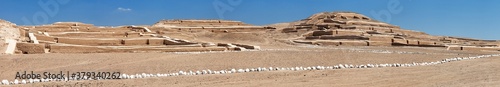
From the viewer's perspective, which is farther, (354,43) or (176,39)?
(354,43)

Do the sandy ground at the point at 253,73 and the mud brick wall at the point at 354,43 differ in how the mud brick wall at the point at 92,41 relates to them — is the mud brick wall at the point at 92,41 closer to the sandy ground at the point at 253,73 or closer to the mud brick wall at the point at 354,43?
the sandy ground at the point at 253,73

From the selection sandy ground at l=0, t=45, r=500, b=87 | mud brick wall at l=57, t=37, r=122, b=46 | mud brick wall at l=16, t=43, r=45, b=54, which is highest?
mud brick wall at l=57, t=37, r=122, b=46


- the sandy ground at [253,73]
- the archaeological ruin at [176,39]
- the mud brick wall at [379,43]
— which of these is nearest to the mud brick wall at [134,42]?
the archaeological ruin at [176,39]

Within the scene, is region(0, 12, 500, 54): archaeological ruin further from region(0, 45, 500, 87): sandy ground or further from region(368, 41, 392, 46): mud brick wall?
region(0, 45, 500, 87): sandy ground

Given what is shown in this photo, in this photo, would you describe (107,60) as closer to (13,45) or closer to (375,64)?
(13,45)

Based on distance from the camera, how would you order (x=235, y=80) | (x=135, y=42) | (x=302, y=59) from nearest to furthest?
(x=235, y=80), (x=302, y=59), (x=135, y=42)

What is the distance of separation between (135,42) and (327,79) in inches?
721

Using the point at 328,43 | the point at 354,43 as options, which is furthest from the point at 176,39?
Answer: the point at 354,43

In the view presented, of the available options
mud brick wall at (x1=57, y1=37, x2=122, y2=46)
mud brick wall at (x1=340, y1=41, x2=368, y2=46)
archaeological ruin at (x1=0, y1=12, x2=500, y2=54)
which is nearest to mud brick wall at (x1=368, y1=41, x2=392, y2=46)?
archaeological ruin at (x1=0, y1=12, x2=500, y2=54)

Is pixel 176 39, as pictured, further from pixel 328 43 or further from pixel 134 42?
pixel 328 43

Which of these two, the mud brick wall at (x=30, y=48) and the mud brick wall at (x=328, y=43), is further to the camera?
the mud brick wall at (x=328, y=43)

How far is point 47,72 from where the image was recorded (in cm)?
1247

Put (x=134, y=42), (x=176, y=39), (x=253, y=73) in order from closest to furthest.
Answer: (x=253, y=73)
(x=134, y=42)
(x=176, y=39)

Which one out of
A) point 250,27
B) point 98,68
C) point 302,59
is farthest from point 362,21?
point 98,68
